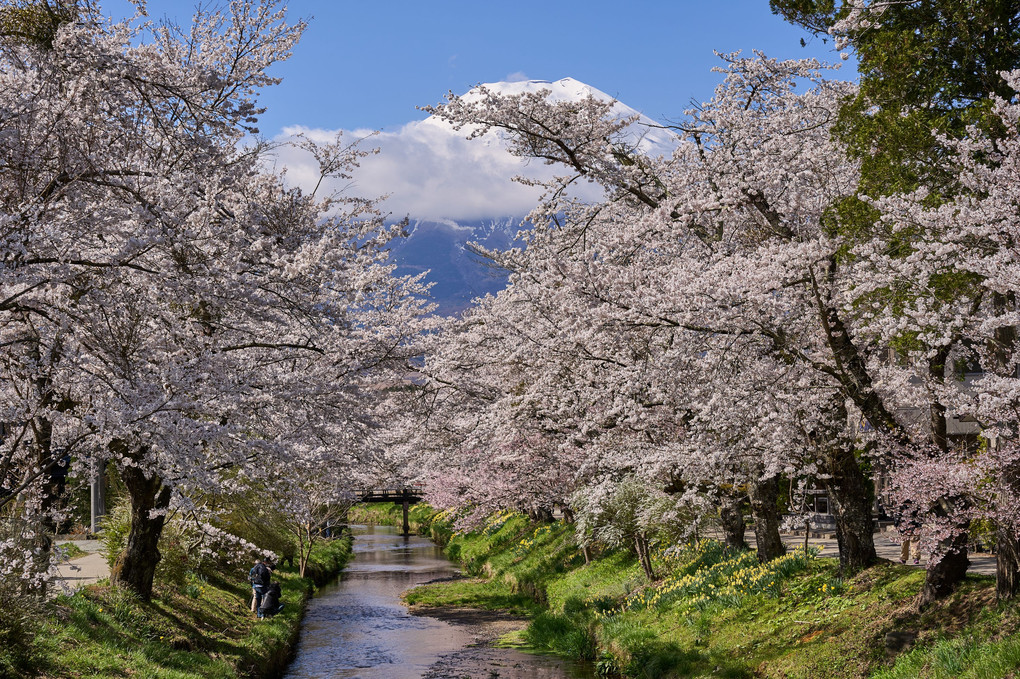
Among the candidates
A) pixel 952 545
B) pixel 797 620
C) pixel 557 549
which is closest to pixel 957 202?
pixel 952 545

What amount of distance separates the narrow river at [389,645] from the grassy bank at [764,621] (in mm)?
1155

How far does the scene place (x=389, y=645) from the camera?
1995 centimetres

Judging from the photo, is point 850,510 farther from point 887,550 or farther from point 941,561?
point 887,550

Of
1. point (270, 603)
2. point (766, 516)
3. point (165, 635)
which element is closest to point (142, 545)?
point (165, 635)

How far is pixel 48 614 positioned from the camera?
33.7 ft

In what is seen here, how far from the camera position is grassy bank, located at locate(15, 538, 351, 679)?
33.2ft

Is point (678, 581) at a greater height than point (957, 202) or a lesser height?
lesser

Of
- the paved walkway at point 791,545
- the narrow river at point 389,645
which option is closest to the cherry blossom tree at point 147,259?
the paved walkway at point 791,545

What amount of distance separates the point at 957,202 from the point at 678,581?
34.0 ft

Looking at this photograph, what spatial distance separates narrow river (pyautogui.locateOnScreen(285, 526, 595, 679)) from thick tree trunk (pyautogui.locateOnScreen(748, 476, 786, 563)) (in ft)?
12.5

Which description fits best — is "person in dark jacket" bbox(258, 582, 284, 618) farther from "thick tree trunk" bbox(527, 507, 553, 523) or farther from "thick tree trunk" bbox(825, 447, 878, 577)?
"thick tree trunk" bbox(527, 507, 553, 523)

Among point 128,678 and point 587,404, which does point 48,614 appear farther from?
point 587,404

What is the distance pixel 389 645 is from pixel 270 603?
9.54 ft

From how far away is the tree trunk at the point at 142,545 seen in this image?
13.4 m
